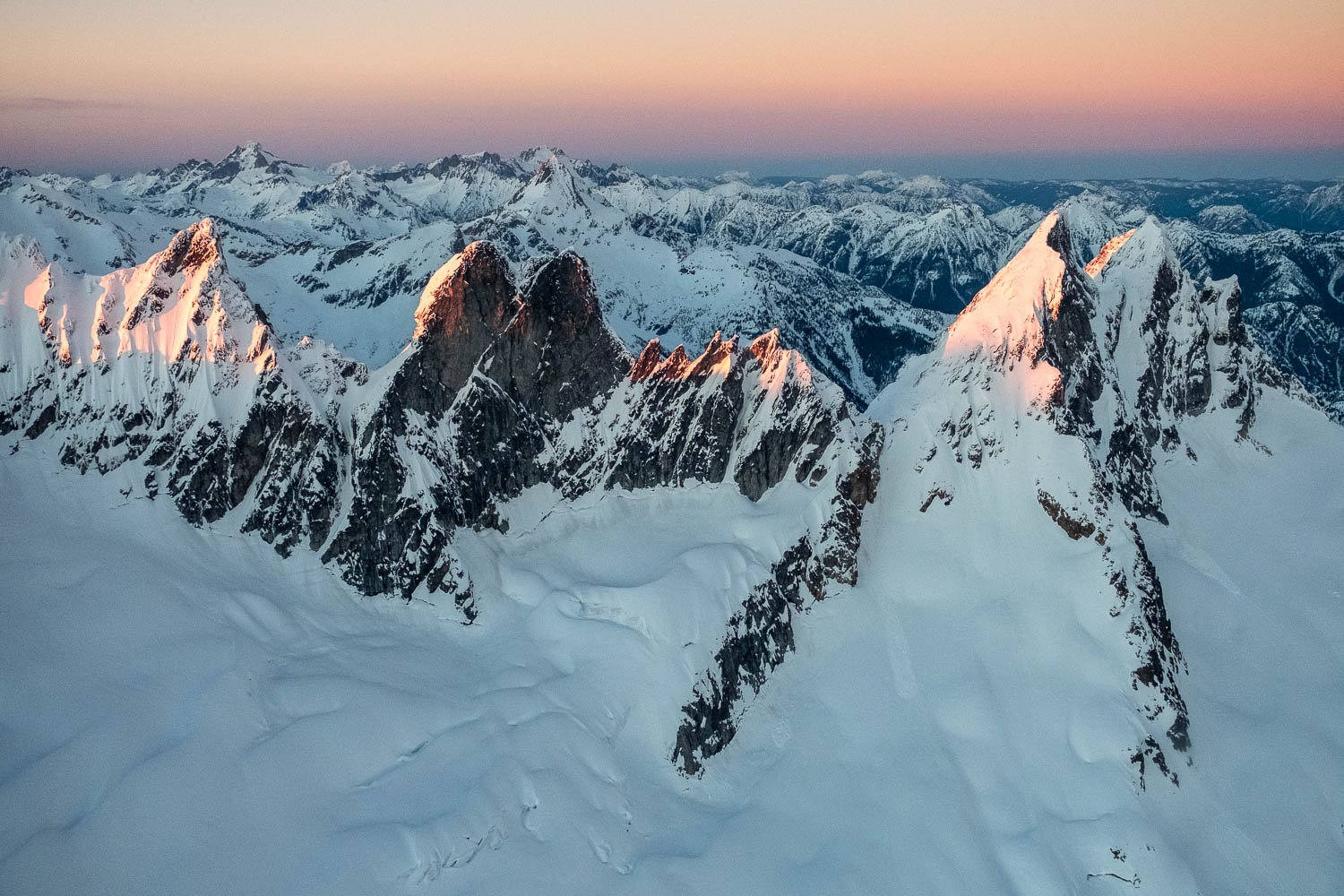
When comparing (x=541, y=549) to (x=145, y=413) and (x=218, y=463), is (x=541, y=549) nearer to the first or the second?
(x=218, y=463)

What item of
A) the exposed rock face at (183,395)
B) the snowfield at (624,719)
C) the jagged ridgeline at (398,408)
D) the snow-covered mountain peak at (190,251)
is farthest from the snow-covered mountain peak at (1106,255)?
the snow-covered mountain peak at (190,251)

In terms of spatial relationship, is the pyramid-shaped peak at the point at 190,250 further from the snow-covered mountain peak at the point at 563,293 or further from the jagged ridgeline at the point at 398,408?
the snow-covered mountain peak at the point at 563,293

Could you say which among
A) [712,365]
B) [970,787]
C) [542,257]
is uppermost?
[542,257]

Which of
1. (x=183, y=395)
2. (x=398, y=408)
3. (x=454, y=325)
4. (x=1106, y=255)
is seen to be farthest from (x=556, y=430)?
(x=1106, y=255)

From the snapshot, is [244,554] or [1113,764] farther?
[244,554]

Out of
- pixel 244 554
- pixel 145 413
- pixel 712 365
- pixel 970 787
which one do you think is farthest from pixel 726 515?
pixel 145 413

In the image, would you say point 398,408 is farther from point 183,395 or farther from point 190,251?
point 190,251

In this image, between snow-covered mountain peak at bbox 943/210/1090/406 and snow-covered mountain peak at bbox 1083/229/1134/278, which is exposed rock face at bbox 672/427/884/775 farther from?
snow-covered mountain peak at bbox 1083/229/1134/278

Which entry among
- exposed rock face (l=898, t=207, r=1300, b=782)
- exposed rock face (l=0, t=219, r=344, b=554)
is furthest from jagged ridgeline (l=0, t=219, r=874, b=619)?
exposed rock face (l=898, t=207, r=1300, b=782)
